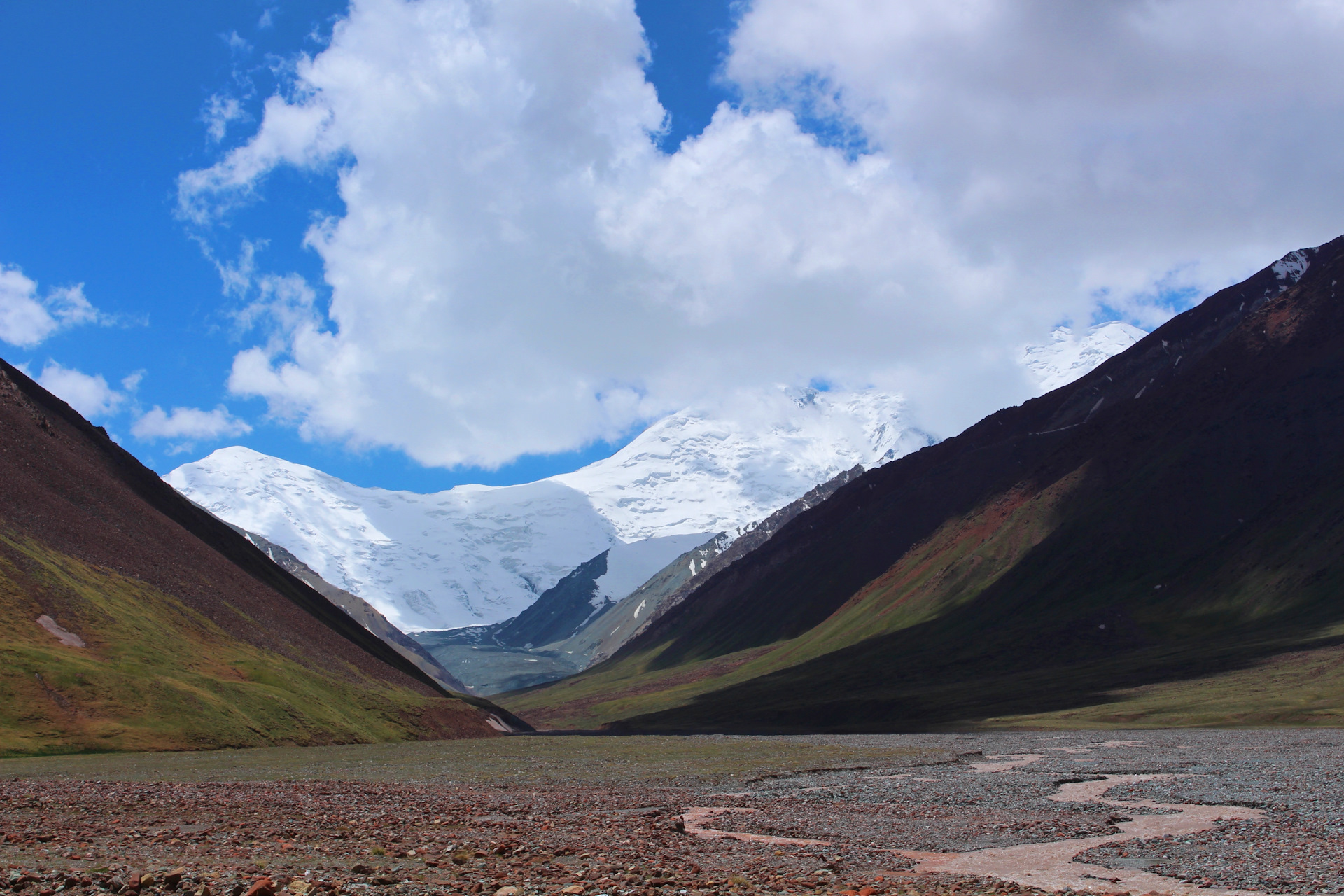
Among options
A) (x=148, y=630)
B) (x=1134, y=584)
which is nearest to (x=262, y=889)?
(x=148, y=630)

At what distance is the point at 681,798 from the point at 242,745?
4768cm

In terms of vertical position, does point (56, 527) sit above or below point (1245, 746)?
above

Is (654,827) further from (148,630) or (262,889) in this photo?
(148,630)

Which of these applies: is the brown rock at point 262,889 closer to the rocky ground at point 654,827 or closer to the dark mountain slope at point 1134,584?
the rocky ground at point 654,827

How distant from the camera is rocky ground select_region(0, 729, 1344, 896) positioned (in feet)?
63.1

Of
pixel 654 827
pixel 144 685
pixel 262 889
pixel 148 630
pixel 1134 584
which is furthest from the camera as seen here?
pixel 1134 584

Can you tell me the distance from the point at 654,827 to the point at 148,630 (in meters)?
76.4

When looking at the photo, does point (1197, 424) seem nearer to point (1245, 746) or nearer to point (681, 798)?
point (1245, 746)

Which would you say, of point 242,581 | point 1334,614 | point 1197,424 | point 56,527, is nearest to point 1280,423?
point 1197,424

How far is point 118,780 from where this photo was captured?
4316cm

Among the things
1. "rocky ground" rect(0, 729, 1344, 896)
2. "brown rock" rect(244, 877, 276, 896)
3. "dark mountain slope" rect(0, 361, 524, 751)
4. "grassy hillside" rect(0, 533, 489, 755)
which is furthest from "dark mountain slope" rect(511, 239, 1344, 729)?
"brown rock" rect(244, 877, 276, 896)

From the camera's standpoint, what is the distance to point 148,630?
296 feet

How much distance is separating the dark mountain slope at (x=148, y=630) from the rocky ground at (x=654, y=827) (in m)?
16.8

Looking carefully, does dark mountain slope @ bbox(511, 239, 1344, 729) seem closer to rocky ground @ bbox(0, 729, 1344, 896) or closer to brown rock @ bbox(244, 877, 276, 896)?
rocky ground @ bbox(0, 729, 1344, 896)
